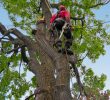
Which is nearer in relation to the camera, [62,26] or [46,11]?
[62,26]

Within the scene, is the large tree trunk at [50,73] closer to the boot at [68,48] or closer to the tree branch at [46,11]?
the boot at [68,48]

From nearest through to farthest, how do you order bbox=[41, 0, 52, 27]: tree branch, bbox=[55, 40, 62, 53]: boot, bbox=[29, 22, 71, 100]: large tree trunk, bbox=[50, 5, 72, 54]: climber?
1. bbox=[29, 22, 71, 100]: large tree trunk
2. bbox=[55, 40, 62, 53]: boot
3. bbox=[50, 5, 72, 54]: climber
4. bbox=[41, 0, 52, 27]: tree branch

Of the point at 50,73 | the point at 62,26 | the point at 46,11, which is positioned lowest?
the point at 50,73

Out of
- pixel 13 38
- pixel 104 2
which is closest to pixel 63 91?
pixel 13 38

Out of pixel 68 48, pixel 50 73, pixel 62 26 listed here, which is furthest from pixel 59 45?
pixel 50 73

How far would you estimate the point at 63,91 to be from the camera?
636 cm

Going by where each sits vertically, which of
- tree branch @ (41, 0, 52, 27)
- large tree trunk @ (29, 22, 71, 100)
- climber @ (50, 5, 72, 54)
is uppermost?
tree branch @ (41, 0, 52, 27)

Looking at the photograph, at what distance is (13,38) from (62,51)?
3.15 metres

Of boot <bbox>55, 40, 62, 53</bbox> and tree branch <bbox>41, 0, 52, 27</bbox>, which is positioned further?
tree branch <bbox>41, 0, 52, 27</bbox>

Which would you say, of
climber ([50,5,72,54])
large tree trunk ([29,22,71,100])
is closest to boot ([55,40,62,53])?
climber ([50,5,72,54])

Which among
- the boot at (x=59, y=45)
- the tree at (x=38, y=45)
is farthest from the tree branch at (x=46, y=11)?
the boot at (x=59, y=45)

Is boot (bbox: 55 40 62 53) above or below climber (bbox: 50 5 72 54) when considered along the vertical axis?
below

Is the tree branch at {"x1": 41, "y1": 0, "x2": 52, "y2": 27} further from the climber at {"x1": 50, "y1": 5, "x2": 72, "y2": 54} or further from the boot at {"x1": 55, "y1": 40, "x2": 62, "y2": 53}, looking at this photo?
the boot at {"x1": 55, "y1": 40, "x2": 62, "y2": 53}

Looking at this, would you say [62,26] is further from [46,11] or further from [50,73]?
[46,11]
